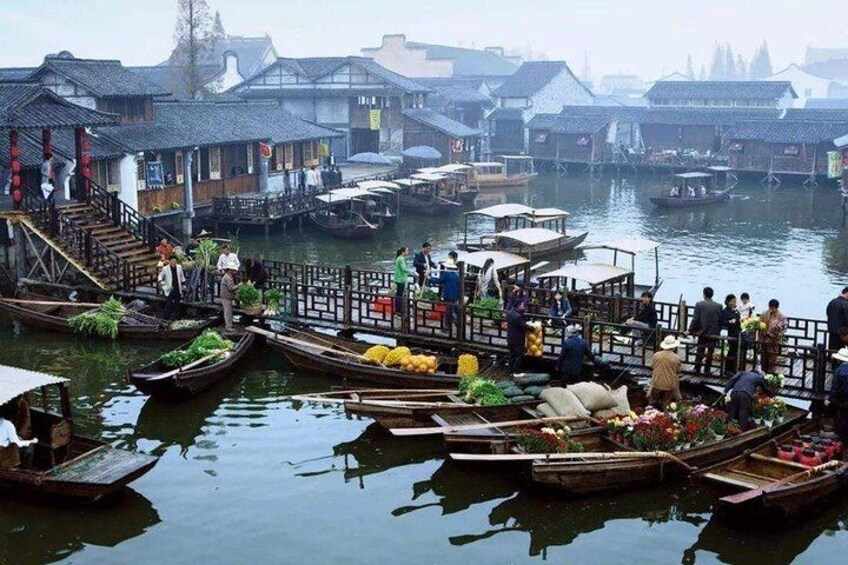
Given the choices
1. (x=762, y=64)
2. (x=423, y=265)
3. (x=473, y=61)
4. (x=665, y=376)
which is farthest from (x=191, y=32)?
(x=762, y=64)

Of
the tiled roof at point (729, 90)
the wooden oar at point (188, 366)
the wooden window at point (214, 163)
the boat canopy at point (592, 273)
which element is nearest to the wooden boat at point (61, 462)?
the wooden oar at point (188, 366)

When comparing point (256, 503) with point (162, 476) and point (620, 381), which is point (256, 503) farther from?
point (620, 381)

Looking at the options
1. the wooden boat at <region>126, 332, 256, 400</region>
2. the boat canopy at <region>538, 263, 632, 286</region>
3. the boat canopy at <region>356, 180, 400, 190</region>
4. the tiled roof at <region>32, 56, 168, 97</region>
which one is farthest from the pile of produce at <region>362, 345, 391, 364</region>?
the boat canopy at <region>356, 180, 400, 190</region>

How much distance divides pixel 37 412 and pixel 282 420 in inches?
208

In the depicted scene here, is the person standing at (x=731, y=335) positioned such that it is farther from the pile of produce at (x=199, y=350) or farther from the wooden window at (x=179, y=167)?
the wooden window at (x=179, y=167)

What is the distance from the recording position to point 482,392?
19.9 meters

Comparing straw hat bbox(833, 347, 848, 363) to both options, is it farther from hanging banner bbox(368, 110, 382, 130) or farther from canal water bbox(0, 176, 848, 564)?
hanging banner bbox(368, 110, 382, 130)

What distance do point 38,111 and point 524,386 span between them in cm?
1823

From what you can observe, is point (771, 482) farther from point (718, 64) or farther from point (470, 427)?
point (718, 64)

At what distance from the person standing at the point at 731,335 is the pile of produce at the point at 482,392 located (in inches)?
182

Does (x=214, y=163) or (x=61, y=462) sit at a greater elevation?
(x=214, y=163)

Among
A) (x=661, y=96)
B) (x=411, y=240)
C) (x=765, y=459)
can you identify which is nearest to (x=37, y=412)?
(x=765, y=459)

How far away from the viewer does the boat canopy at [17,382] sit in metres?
16.6

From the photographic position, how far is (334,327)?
84.6ft
